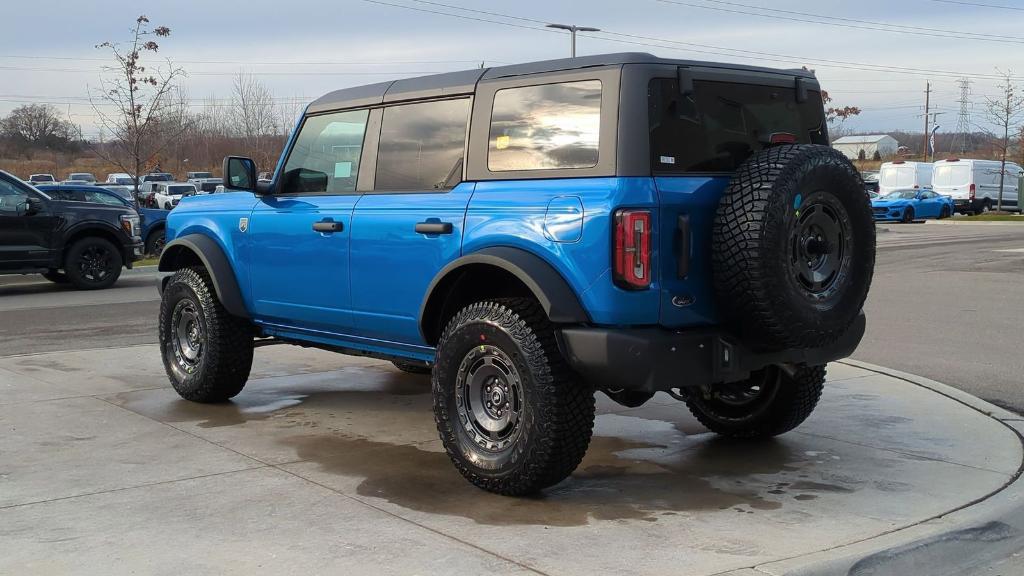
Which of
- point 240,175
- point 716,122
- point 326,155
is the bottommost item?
point 240,175

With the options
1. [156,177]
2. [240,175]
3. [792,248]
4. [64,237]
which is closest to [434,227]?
[792,248]

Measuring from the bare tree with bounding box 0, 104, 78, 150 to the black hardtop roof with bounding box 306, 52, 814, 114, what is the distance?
291ft

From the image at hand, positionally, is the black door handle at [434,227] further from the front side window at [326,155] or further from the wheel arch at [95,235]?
the wheel arch at [95,235]

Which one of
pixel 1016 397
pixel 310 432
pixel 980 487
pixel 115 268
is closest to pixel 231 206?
pixel 310 432

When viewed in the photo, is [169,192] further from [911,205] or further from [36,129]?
[36,129]

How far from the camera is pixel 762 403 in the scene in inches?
Result: 253

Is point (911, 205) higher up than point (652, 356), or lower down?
higher up

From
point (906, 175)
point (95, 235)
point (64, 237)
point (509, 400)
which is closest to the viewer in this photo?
point (509, 400)

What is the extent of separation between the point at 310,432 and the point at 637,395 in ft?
7.37

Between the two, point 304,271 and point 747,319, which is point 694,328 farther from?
point 304,271

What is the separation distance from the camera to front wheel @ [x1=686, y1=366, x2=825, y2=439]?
627 cm

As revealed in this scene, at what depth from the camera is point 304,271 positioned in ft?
22.1

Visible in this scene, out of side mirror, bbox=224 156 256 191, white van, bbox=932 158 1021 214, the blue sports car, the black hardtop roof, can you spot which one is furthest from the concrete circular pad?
white van, bbox=932 158 1021 214

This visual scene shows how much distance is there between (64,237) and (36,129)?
3347 inches
